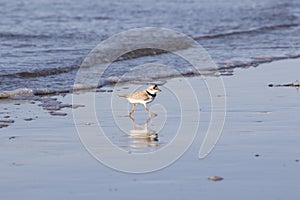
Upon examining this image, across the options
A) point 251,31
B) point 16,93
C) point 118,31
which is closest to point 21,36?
point 118,31

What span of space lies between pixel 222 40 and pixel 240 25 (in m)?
3.76

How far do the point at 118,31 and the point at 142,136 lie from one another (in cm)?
1083

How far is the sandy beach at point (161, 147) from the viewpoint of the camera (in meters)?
5.48

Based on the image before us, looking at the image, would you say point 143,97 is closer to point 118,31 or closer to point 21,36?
point 21,36

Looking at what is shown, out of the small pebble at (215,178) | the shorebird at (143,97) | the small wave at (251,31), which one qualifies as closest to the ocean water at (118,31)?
the small wave at (251,31)

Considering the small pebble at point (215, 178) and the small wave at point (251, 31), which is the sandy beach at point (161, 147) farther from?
the small wave at point (251, 31)

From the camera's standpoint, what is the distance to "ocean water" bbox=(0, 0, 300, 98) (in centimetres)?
1180

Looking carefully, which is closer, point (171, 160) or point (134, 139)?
point (171, 160)

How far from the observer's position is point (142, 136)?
7.35m

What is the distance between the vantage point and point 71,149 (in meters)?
6.73

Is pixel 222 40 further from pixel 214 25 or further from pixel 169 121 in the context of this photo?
pixel 169 121

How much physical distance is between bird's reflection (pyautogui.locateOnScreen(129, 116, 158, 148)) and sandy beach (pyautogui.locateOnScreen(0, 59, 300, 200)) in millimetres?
18

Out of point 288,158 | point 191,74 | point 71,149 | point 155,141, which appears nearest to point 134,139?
point 155,141

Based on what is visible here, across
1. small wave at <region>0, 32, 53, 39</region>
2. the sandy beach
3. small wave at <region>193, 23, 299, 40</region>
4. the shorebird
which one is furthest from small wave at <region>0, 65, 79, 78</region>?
small wave at <region>193, 23, 299, 40</region>
